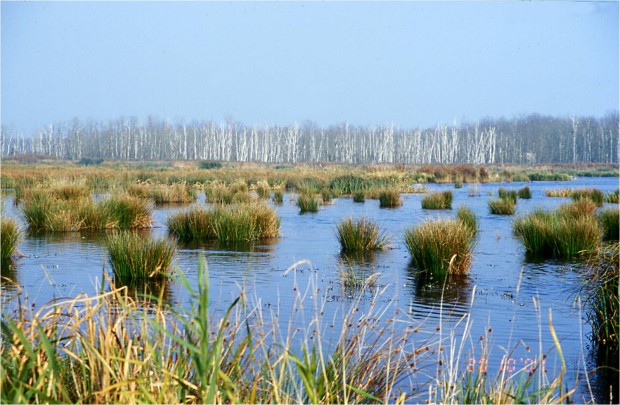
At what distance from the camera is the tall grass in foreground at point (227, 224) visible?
14.6 metres

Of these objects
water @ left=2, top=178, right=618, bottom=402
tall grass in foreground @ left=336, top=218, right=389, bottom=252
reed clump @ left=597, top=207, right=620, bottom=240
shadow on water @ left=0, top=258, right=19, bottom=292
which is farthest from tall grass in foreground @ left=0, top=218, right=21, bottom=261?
reed clump @ left=597, top=207, right=620, bottom=240

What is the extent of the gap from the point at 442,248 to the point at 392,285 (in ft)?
4.47

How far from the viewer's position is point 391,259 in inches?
481

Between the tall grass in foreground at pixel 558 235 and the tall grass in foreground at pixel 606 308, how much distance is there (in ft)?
18.4

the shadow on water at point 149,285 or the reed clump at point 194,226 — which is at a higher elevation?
the reed clump at point 194,226

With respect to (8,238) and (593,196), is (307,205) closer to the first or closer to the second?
(593,196)

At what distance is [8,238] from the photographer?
11328mm

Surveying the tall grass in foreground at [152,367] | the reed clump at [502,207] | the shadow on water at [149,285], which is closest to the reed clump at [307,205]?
the reed clump at [502,207]

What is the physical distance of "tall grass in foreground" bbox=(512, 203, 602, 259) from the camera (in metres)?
12.7

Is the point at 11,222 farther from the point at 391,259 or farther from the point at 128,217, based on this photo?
the point at 391,259

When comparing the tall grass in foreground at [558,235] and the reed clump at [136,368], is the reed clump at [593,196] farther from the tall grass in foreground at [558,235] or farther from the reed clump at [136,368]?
the reed clump at [136,368]

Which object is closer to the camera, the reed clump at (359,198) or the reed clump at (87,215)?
the reed clump at (87,215)

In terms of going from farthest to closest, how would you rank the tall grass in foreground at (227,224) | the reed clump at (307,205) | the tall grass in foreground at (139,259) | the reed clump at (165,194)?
the reed clump at (165,194) < the reed clump at (307,205) < the tall grass in foreground at (227,224) < the tall grass in foreground at (139,259)

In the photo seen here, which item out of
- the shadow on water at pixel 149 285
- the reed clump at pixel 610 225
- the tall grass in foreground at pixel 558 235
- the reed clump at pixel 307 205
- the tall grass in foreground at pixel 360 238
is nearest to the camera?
the shadow on water at pixel 149 285
